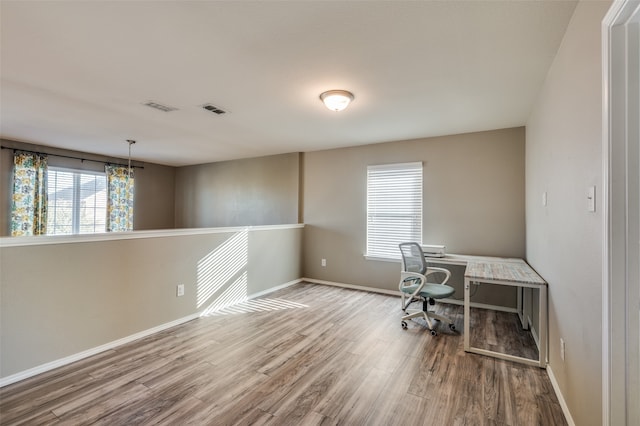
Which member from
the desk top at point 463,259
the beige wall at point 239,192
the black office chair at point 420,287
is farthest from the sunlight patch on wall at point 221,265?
the desk top at point 463,259

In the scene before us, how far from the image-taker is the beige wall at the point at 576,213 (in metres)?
1.37

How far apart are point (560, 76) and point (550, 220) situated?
42.4 inches

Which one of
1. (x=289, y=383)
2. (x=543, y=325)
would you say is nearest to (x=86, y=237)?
(x=289, y=383)

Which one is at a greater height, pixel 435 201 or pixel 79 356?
pixel 435 201

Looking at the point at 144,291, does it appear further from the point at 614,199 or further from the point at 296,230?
the point at 614,199

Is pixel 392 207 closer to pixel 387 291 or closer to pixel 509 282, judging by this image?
pixel 387 291

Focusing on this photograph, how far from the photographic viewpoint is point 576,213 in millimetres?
1675

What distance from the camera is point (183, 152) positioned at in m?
5.76

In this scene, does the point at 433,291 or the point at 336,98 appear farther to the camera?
the point at 433,291

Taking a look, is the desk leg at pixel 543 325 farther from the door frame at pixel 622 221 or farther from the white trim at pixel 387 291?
the white trim at pixel 387 291

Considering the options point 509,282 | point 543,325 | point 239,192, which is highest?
point 239,192

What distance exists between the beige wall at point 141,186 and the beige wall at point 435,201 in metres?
3.94

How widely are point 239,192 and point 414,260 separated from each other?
4.32 m

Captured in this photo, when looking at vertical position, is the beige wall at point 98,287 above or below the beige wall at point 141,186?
below
